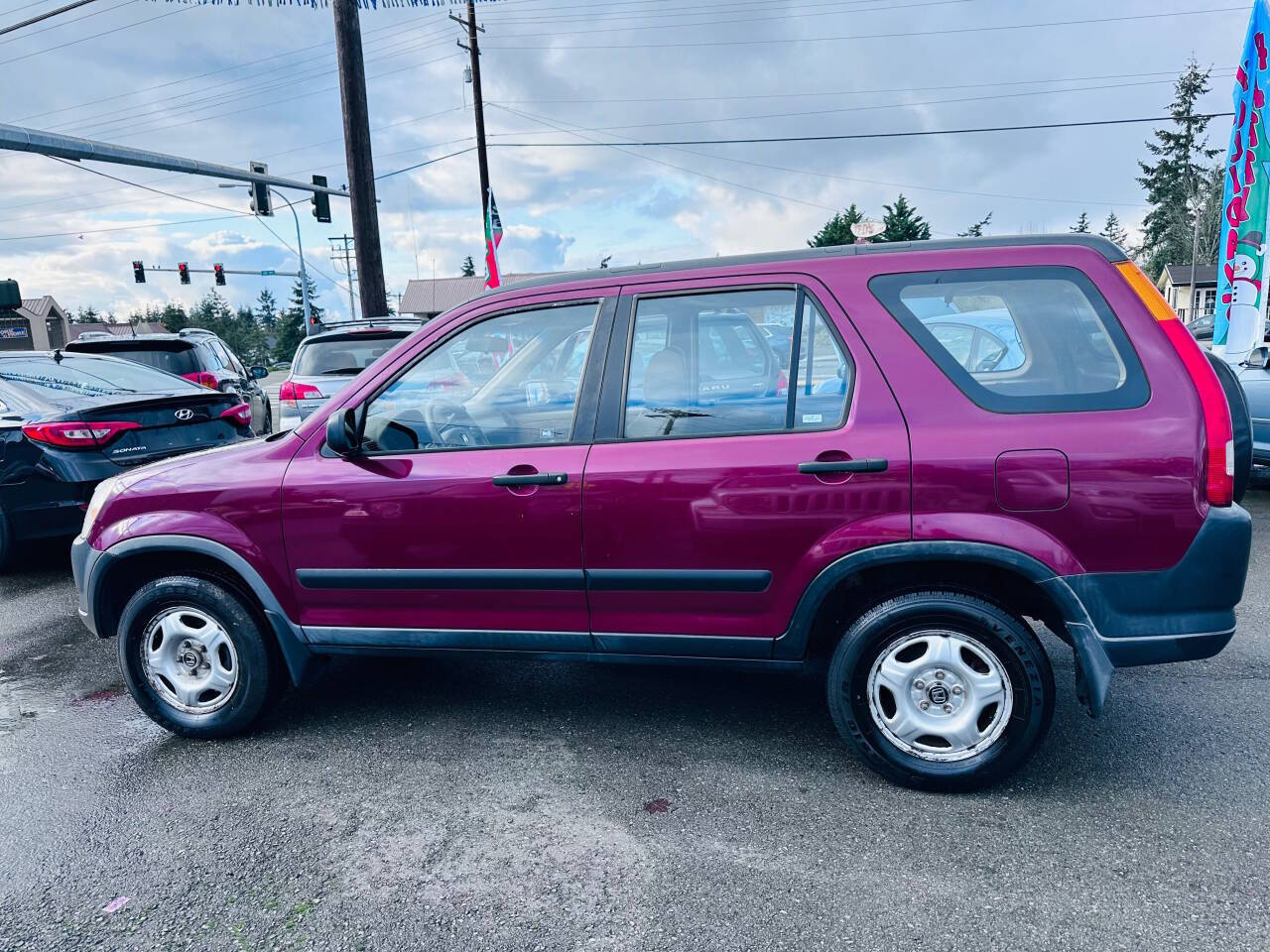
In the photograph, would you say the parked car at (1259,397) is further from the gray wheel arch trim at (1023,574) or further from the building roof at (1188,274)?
the building roof at (1188,274)

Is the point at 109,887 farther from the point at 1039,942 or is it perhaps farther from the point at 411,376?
the point at 1039,942

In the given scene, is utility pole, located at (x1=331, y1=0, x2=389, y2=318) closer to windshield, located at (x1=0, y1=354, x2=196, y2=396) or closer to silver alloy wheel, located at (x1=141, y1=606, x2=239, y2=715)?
windshield, located at (x1=0, y1=354, x2=196, y2=396)

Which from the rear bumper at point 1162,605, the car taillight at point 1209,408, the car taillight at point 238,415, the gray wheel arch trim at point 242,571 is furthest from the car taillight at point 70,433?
the car taillight at point 1209,408

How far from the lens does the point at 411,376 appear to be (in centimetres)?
322

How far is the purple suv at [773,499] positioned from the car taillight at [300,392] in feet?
18.8

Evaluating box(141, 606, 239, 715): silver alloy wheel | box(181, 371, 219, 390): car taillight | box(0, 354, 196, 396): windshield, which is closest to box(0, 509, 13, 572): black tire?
box(0, 354, 196, 396): windshield

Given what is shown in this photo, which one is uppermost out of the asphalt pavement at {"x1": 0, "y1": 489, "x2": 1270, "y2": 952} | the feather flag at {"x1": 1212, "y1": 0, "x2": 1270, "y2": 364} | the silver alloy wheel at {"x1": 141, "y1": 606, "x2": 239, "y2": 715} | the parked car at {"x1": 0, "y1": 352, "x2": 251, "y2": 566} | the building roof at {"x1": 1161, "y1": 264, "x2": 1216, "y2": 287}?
the building roof at {"x1": 1161, "y1": 264, "x2": 1216, "y2": 287}

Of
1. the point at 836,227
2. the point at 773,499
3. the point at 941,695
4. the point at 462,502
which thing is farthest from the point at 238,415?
the point at 836,227

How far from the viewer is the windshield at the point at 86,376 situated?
611 centimetres

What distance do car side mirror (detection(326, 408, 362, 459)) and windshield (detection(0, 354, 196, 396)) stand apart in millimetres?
4044

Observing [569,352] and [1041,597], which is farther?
[569,352]

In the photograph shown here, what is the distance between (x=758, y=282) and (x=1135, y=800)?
2.10 metres

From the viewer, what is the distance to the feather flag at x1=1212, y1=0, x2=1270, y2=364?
849 centimetres

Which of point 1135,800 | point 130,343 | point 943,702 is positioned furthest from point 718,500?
point 130,343
